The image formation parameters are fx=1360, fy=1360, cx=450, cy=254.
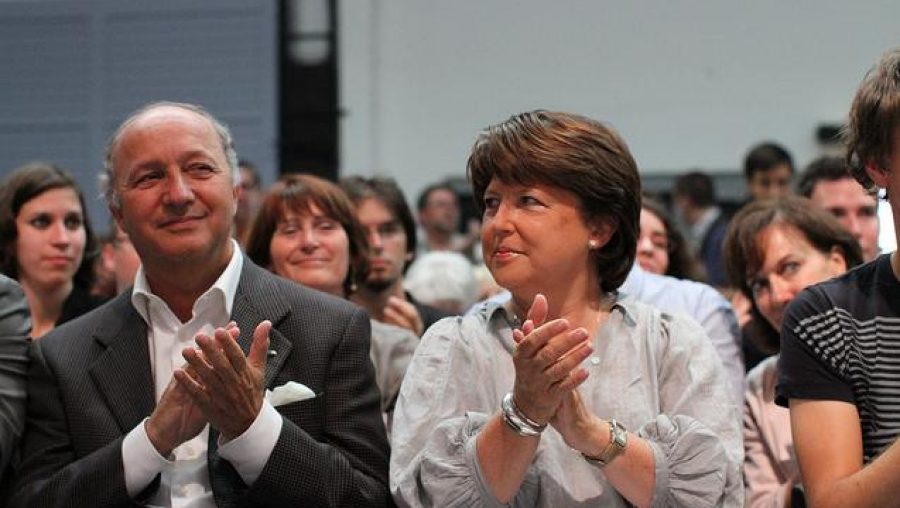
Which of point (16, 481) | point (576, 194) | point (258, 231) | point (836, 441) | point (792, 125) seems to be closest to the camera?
point (836, 441)

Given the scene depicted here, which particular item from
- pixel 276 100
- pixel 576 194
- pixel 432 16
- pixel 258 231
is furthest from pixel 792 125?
pixel 576 194

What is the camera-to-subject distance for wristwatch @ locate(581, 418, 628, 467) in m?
2.34

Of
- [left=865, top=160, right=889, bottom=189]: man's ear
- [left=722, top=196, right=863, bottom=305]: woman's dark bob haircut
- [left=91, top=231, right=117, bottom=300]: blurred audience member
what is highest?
[left=865, top=160, right=889, bottom=189]: man's ear

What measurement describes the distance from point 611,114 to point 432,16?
129 cm

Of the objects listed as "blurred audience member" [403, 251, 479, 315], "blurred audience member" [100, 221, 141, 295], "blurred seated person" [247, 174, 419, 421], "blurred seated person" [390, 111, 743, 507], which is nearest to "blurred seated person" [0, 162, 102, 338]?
→ "blurred audience member" [100, 221, 141, 295]

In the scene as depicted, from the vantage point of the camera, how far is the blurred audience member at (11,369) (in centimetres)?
271

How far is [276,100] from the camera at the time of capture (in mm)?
8422

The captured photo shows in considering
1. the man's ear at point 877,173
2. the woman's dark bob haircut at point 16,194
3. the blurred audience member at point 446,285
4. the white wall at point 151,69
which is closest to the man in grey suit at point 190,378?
the man's ear at point 877,173

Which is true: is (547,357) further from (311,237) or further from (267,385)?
(311,237)

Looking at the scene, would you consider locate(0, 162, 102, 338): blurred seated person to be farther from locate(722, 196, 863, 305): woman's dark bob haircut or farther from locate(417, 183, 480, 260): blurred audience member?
locate(417, 183, 480, 260): blurred audience member

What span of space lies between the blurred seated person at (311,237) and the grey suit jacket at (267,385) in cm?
86

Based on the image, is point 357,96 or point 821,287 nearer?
point 821,287

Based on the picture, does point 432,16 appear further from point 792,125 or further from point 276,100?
point 792,125

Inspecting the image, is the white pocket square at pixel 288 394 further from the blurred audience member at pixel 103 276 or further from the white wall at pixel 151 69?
the white wall at pixel 151 69
